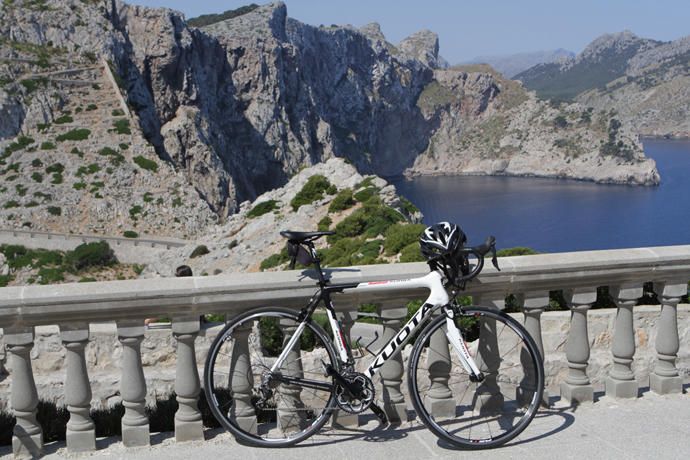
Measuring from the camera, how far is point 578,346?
5.84 metres

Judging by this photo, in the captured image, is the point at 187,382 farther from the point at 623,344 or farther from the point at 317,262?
the point at 623,344

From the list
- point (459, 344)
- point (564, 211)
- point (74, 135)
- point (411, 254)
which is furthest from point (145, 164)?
point (564, 211)

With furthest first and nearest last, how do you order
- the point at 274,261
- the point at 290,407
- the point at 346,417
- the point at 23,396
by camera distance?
the point at 274,261, the point at 346,417, the point at 290,407, the point at 23,396

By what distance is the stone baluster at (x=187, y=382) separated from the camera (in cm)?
507

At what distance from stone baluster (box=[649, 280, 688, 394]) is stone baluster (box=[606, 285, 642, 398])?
0.24 m

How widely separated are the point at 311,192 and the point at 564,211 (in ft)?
299

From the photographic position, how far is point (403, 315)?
5371 millimetres

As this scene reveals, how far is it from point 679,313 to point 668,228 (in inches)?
4138

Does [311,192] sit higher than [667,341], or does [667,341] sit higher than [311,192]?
[667,341]

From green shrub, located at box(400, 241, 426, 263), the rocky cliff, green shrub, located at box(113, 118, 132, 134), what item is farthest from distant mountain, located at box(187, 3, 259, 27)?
green shrub, located at box(400, 241, 426, 263)

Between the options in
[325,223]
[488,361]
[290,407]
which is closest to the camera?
[290,407]

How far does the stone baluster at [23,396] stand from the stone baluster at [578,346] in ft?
12.6

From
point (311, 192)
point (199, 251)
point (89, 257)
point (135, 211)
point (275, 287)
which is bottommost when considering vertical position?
point (89, 257)

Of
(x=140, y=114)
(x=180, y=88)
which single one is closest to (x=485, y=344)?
(x=140, y=114)
